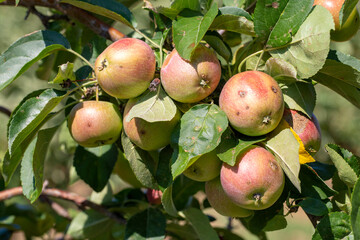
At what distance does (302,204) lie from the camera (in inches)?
32.0

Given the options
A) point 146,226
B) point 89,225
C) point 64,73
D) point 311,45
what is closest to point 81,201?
point 89,225

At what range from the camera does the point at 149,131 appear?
32.1 inches

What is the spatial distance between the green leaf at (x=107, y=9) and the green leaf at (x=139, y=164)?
281mm

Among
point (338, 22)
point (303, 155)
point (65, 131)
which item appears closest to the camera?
point (303, 155)

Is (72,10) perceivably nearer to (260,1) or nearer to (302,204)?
(260,1)

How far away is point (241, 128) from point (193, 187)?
535mm

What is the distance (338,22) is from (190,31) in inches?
14.7

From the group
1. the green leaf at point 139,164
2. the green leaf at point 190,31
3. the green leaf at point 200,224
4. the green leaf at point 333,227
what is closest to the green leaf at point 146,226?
the green leaf at point 200,224

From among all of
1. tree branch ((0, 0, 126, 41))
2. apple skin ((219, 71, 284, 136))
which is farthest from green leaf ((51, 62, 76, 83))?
apple skin ((219, 71, 284, 136))

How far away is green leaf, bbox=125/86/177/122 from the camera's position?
748mm

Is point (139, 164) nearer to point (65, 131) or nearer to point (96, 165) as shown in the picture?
point (96, 165)

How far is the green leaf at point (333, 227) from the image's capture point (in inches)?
30.6

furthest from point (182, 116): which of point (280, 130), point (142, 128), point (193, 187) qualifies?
point (193, 187)

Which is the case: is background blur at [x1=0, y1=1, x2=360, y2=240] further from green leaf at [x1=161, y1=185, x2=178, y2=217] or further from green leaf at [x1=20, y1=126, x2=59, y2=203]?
green leaf at [x1=161, y1=185, x2=178, y2=217]
